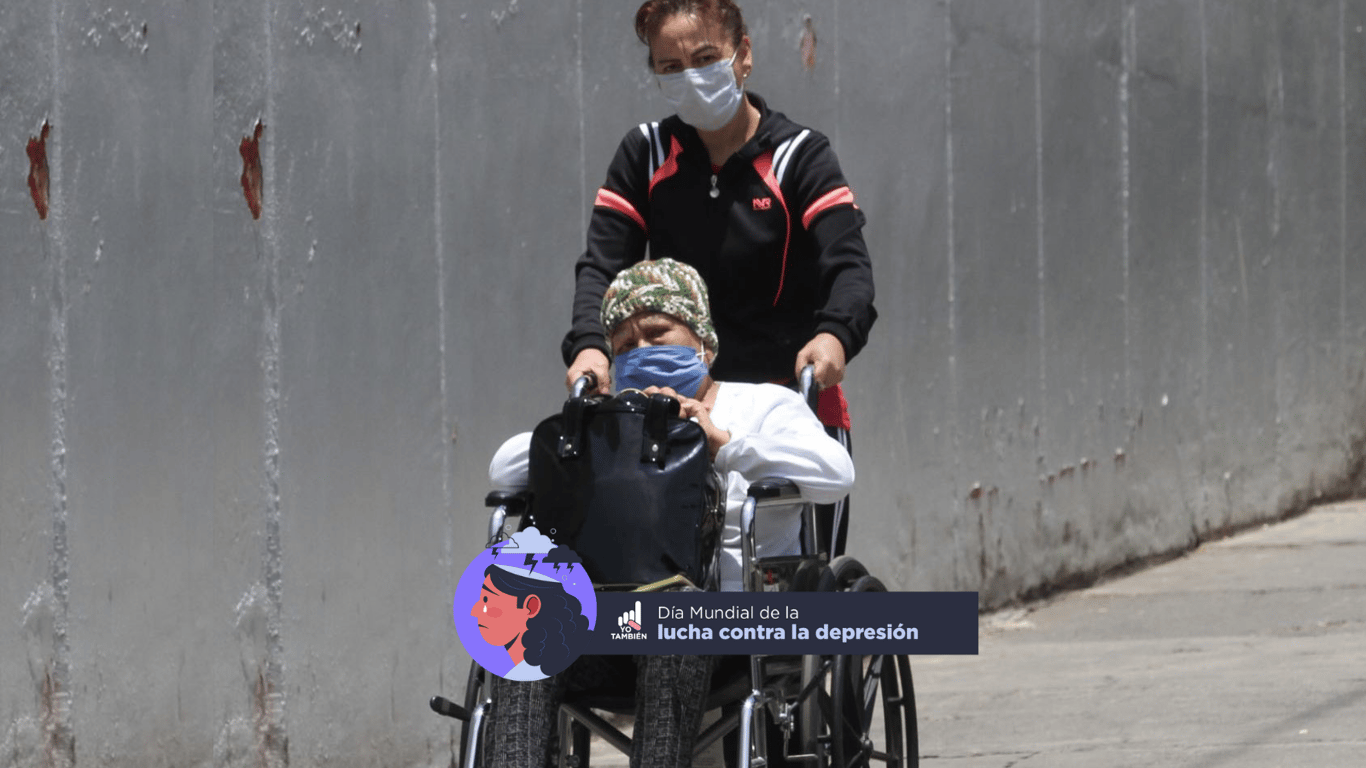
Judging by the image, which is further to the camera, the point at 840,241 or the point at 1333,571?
the point at 1333,571

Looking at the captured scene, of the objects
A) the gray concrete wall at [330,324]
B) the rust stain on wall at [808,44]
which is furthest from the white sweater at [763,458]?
the rust stain on wall at [808,44]

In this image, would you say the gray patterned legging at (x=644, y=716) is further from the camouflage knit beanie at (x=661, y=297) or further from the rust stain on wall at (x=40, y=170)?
the rust stain on wall at (x=40, y=170)

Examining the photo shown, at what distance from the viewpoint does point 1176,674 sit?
20.4 ft

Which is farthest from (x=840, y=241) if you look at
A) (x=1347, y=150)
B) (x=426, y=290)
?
(x=1347, y=150)

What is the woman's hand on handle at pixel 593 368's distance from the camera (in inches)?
147

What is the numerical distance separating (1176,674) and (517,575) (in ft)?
11.8

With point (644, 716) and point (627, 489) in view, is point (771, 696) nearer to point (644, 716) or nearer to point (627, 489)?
point (644, 716)

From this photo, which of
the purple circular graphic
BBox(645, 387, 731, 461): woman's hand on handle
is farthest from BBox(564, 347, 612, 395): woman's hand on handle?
the purple circular graphic

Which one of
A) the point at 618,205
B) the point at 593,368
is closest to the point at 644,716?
the point at 593,368

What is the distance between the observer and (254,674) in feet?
15.8

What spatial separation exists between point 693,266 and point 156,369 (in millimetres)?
1374

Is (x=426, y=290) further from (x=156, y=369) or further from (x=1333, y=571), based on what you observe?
(x=1333, y=571)

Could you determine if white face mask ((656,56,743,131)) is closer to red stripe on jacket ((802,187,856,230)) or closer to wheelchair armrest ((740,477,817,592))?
red stripe on jacket ((802,187,856,230))

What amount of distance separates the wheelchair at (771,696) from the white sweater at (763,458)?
1.3 inches
